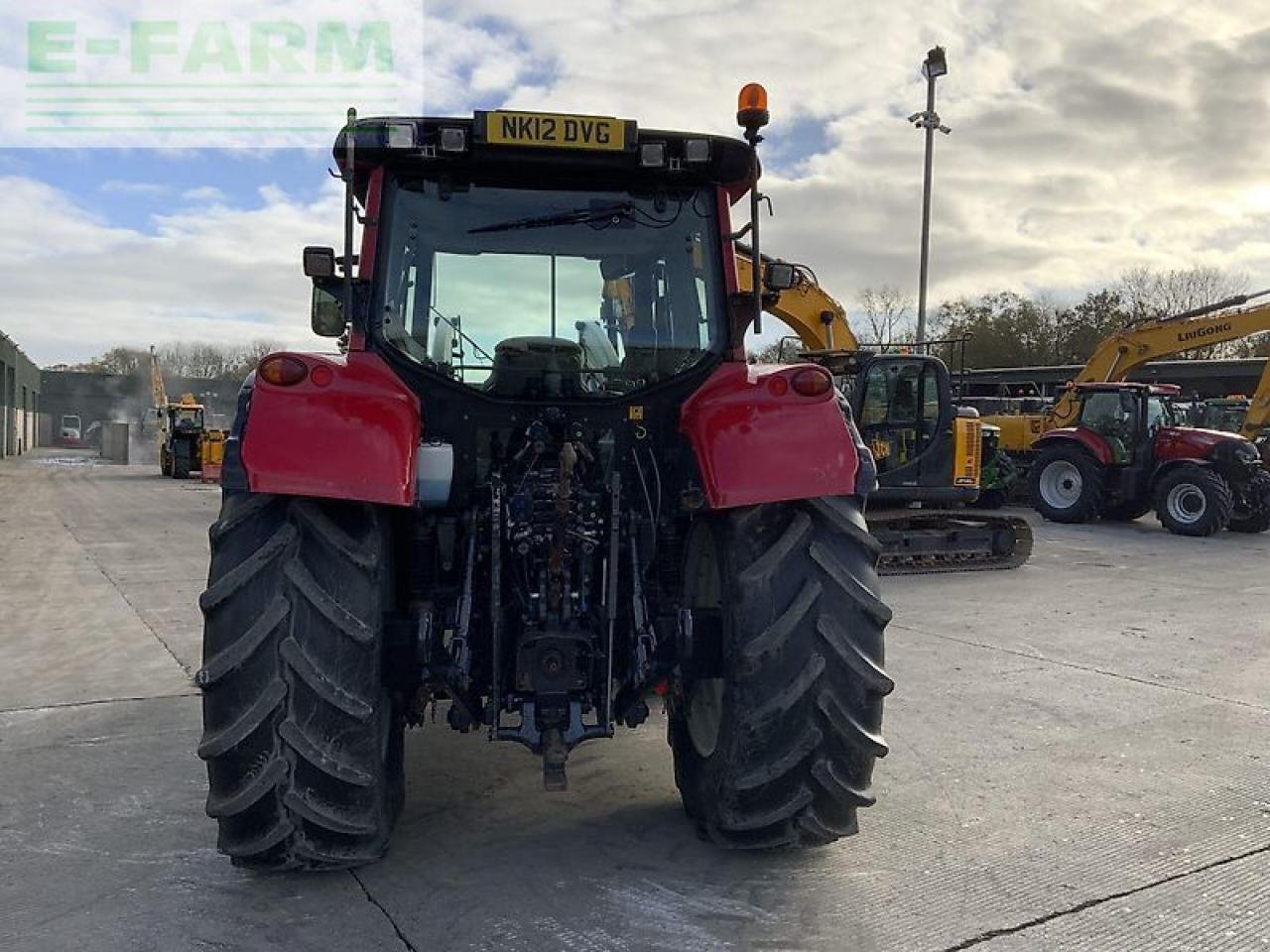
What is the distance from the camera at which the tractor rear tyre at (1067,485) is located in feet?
55.0

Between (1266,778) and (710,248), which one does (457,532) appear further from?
(1266,778)

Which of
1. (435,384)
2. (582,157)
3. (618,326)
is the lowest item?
(435,384)

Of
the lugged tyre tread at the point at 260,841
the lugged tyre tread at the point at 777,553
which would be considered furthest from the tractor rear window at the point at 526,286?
the lugged tyre tread at the point at 260,841

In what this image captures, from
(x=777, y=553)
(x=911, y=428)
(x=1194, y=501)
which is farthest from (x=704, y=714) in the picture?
(x=1194, y=501)

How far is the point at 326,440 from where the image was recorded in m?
3.23

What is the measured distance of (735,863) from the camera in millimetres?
3551

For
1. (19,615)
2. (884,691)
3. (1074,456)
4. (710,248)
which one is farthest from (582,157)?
(1074,456)

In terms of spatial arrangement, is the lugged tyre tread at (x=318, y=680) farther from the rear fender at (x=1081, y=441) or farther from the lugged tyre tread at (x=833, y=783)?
the rear fender at (x=1081, y=441)

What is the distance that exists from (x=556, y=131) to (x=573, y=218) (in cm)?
38

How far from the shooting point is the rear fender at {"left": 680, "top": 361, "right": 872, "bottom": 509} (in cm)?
344

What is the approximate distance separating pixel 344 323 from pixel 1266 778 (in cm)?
436

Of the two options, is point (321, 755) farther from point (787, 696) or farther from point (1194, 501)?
point (1194, 501)

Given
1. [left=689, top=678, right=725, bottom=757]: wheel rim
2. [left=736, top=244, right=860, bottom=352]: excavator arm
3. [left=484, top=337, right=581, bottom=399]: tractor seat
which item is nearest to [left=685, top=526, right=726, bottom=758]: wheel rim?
[left=689, top=678, right=725, bottom=757]: wheel rim

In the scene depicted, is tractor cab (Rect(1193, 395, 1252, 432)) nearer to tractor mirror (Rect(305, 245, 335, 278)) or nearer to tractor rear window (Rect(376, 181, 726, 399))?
tractor rear window (Rect(376, 181, 726, 399))
